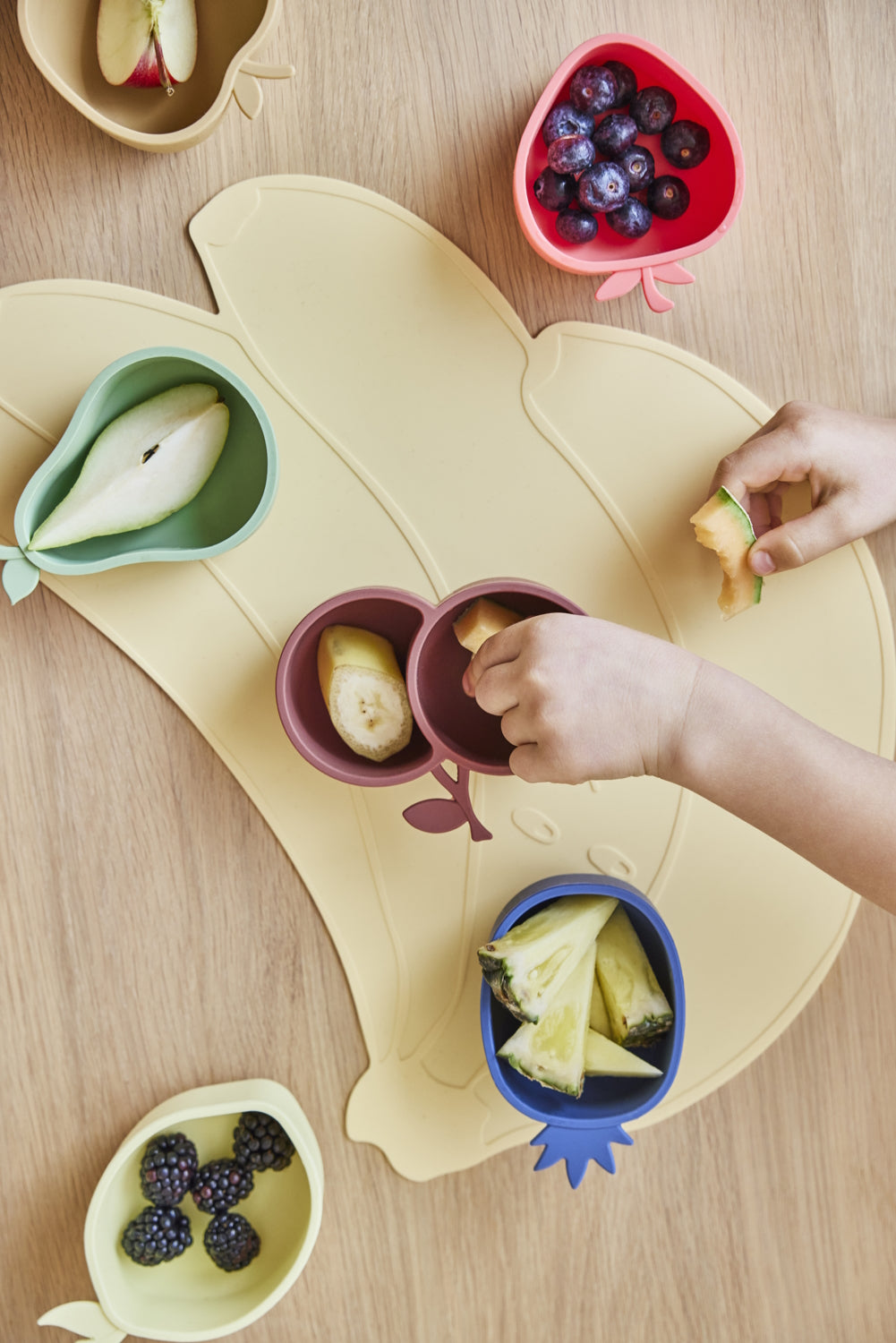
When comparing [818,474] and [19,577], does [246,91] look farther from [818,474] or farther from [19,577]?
[818,474]

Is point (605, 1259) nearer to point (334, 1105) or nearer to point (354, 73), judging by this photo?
point (334, 1105)

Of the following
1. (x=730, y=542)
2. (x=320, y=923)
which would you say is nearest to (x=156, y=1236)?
(x=320, y=923)

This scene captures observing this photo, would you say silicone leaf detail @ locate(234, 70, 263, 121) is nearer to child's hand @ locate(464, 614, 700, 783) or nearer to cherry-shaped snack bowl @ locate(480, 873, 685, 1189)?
child's hand @ locate(464, 614, 700, 783)

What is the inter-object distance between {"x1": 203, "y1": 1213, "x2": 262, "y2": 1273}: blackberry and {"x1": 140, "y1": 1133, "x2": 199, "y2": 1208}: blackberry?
4 cm

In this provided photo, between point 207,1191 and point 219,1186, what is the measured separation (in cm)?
1

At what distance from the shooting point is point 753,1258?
0.93m

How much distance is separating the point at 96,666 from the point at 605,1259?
0.78m

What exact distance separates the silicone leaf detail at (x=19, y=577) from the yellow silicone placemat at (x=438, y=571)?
0.24 ft

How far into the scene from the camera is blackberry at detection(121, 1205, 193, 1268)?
2.70 ft

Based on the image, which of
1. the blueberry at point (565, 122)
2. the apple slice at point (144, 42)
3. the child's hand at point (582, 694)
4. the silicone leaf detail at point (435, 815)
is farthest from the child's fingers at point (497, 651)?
the apple slice at point (144, 42)

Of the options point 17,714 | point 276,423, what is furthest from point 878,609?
point 17,714

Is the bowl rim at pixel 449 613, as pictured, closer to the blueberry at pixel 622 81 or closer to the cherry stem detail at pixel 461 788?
the cherry stem detail at pixel 461 788

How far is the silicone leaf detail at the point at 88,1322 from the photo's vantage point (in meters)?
0.81

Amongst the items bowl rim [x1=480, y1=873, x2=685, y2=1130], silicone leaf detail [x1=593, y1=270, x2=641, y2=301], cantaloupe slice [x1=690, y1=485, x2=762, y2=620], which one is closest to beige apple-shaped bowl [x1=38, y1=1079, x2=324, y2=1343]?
bowl rim [x1=480, y1=873, x2=685, y2=1130]
